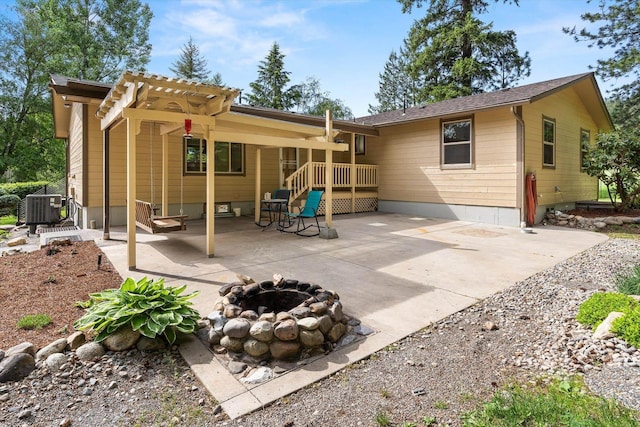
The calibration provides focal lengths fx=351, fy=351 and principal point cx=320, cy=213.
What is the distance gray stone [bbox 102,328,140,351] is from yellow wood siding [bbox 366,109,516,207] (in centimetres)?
910

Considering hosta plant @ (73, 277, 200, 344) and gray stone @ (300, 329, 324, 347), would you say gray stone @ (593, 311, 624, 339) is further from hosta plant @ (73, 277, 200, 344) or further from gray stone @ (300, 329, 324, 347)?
hosta plant @ (73, 277, 200, 344)

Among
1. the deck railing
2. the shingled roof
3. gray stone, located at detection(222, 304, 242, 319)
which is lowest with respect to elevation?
gray stone, located at detection(222, 304, 242, 319)

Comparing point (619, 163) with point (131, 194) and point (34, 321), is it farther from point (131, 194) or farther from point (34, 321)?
point (34, 321)

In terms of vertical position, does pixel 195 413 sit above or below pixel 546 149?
below

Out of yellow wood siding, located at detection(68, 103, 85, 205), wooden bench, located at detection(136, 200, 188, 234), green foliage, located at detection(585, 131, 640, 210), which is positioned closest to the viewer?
wooden bench, located at detection(136, 200, 188, 234)

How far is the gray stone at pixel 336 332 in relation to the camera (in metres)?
2.70


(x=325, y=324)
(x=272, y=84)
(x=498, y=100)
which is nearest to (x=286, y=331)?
(x=325, y=324)

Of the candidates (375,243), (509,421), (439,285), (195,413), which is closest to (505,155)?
(375,243)

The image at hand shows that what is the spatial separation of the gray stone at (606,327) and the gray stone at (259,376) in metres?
2.47

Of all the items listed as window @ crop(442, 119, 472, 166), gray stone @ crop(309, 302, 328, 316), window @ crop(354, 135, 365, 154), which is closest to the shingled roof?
window @ crop(442, 119, 472, 166)

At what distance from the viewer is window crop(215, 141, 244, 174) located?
1045cm

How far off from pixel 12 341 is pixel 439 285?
4007mm

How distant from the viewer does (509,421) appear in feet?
5.73

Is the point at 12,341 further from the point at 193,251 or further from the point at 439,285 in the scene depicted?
the point at 439,285
